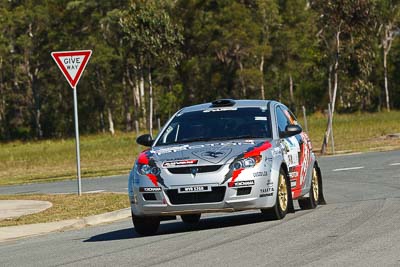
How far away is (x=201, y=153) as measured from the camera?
13.5 meters

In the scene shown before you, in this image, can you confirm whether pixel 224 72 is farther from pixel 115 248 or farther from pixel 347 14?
pixel 115 248

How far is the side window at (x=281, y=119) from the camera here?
15.3 meters

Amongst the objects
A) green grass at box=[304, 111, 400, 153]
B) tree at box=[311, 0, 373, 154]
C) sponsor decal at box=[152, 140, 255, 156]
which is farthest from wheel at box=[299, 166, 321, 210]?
tree at box=[311, 0, 373, 154]

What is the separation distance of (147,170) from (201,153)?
713mm

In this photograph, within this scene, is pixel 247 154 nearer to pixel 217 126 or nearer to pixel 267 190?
pixel 267 190

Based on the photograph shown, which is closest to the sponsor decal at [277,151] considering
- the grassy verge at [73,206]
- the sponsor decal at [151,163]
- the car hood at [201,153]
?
the car hood at [201,153]

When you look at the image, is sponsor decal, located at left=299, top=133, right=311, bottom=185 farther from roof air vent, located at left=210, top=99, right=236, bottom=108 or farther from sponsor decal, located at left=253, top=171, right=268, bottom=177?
sponsor decal, located at left=253, top=171, right=268, bottom=177

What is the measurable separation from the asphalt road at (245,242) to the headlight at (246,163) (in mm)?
766

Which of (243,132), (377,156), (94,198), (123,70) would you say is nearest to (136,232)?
(243,132)

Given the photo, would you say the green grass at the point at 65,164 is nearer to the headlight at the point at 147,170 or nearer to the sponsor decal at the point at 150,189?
the headlight at the point at 147,170

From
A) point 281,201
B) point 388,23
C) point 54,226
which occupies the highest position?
point 388,23

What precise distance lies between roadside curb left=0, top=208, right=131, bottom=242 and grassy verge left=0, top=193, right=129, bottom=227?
358 millimetres

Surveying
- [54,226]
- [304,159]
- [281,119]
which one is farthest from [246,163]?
[54,226]

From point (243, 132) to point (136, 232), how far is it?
6.41ft
